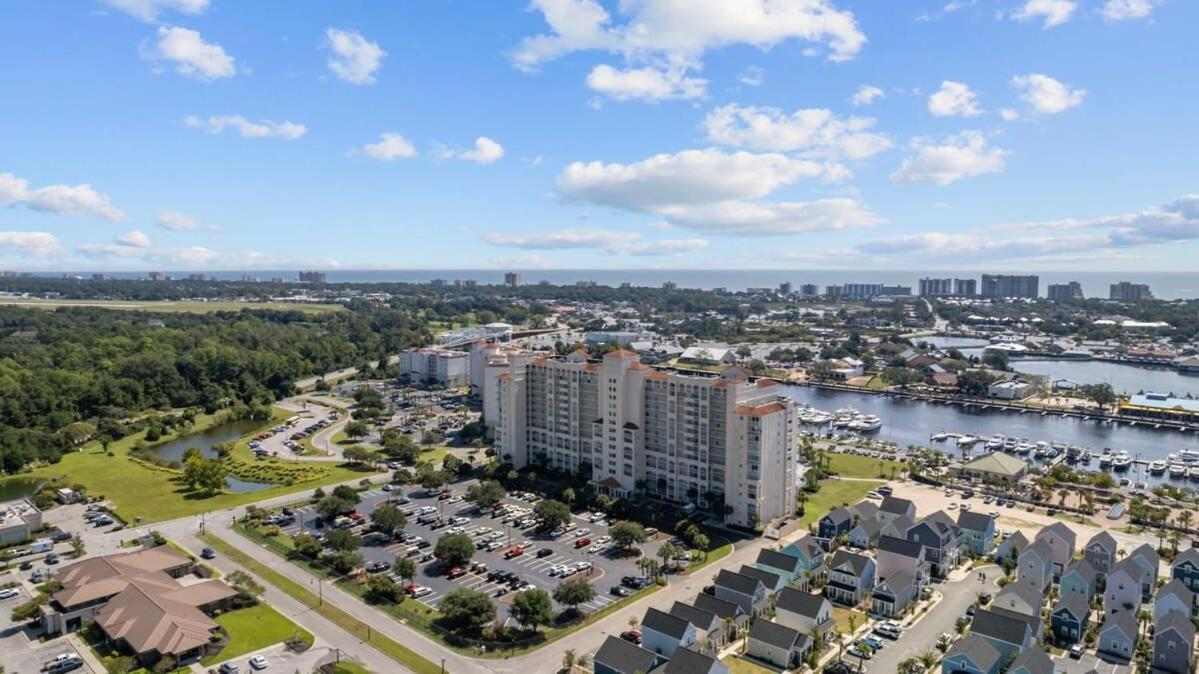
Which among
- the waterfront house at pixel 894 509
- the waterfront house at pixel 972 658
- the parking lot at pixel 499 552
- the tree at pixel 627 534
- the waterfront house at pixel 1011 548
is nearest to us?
the waterfront house at pixel 972 658

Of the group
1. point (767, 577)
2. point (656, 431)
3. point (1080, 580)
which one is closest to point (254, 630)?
point (767, 577)

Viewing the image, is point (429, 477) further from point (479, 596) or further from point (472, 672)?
point (472, 672)

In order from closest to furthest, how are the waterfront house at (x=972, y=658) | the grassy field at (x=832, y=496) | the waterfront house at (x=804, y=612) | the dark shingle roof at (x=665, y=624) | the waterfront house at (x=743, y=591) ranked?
the waterfront house at (x=972, y=658), the dark shingle roof at (x=665, y=624), the waterfront house at (x=804, y=612), the waterfront house at (x=743, y=591), the grassy field at (x=832, y=496)

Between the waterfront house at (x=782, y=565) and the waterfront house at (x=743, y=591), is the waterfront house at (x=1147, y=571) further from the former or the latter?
the waterfront house at (x=743, y=591)

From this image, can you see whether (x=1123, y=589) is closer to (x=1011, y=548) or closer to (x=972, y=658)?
(x=1011, y=548)

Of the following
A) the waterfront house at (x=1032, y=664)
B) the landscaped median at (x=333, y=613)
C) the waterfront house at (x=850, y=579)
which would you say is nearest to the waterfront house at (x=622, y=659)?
the landscaped median at (x=333, y=613)

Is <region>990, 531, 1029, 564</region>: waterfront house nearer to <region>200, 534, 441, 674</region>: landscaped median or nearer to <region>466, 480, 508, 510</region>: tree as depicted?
<region>466, 480, 508, 510</region>: tree
